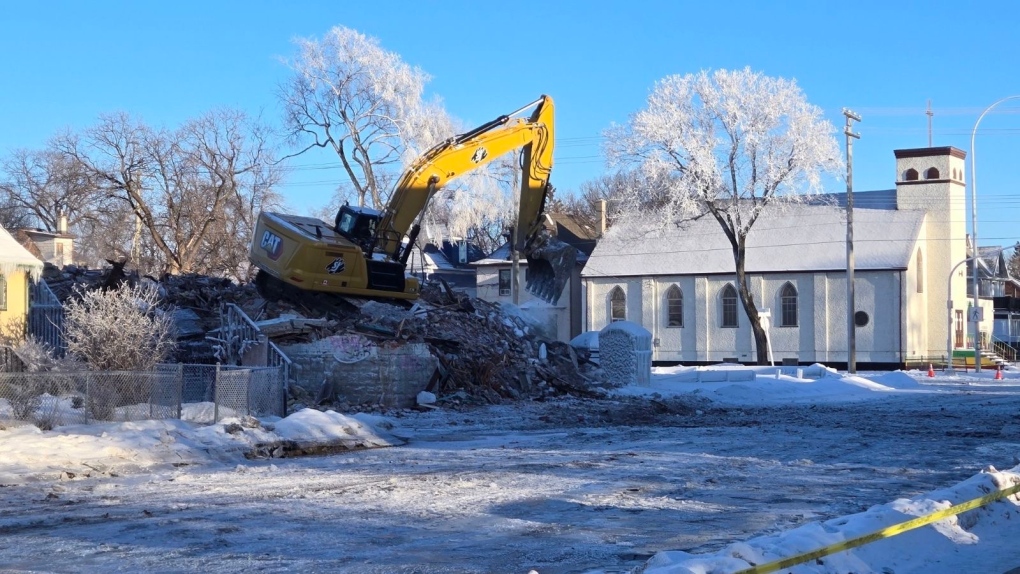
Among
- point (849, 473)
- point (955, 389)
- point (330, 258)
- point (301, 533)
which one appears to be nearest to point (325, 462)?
point (301, 533)

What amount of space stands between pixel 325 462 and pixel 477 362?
38.0 feet

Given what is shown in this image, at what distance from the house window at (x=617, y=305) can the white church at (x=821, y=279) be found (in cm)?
6

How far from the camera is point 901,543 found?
998cm

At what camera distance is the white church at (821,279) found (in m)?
55.0

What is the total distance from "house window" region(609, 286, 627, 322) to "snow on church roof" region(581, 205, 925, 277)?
1.20m

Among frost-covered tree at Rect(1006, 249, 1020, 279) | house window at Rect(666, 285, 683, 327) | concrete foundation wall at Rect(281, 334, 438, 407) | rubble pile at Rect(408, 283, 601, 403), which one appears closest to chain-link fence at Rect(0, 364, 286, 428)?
concrete foundation wall at Rect(281, 334, 438, 407)

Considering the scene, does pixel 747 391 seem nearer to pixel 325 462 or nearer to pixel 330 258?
pixel 330 258

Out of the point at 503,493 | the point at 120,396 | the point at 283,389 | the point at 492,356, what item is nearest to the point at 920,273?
the point at 492,356

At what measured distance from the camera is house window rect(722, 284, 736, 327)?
59.2 metres

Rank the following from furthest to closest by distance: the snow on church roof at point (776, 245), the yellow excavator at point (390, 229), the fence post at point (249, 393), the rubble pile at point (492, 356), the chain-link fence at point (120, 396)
Result: the snow on church roof at point (776, 245)
the rubble pile at point (492, 356)
the yellow excavator at point (390, 229)
the fence post at point (249, 393)
the chain-link fence at point (120, 396)

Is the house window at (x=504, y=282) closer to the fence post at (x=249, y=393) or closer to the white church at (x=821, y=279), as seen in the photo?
the white church at (x=821, y=279)

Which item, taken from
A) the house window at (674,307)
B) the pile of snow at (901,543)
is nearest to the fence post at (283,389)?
the pile of snow at (901,543)

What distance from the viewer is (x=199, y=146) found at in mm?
59906

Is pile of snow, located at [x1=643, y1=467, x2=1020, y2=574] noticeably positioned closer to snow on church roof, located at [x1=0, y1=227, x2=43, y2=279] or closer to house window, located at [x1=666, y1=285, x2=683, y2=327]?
snow on church roof, located at [x1=0, y1=227, x2=43, y2=279]
